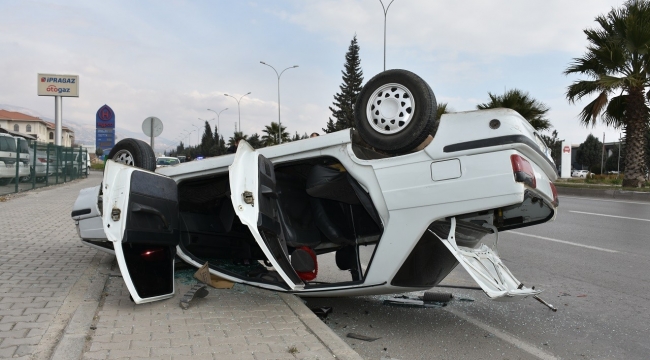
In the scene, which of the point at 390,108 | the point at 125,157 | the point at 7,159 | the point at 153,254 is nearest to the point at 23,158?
the point at 7,159

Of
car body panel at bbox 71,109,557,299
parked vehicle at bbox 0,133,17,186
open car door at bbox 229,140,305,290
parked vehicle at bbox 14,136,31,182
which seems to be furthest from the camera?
parked vehicle at bbox 14,136,31,182

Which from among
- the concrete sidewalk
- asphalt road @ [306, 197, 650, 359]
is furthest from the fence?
asphalt road @ [306, 197, 650, 359]

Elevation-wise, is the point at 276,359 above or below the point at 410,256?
below

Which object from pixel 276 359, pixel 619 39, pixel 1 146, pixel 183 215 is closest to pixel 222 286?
pixel 183 215

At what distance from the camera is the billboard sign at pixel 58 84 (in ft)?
142

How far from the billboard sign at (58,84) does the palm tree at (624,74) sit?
37421 mm

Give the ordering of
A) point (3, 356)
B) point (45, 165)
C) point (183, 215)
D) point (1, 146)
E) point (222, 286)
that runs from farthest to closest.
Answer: point (45, 165), point (1, 146), point (183, 215), point (222, 286), point (3, 356)

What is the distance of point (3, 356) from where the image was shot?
3.19 meters

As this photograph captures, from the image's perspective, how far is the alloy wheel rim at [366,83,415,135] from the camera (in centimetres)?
404

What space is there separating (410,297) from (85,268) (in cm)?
353

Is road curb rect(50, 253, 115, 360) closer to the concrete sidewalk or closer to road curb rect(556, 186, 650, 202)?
the concrete sidewalk

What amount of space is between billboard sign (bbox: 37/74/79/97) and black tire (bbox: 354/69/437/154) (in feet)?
145

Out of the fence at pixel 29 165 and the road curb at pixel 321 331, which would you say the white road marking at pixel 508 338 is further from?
the fence at pixel 29 165

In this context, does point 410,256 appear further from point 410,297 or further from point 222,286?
point 222,286
